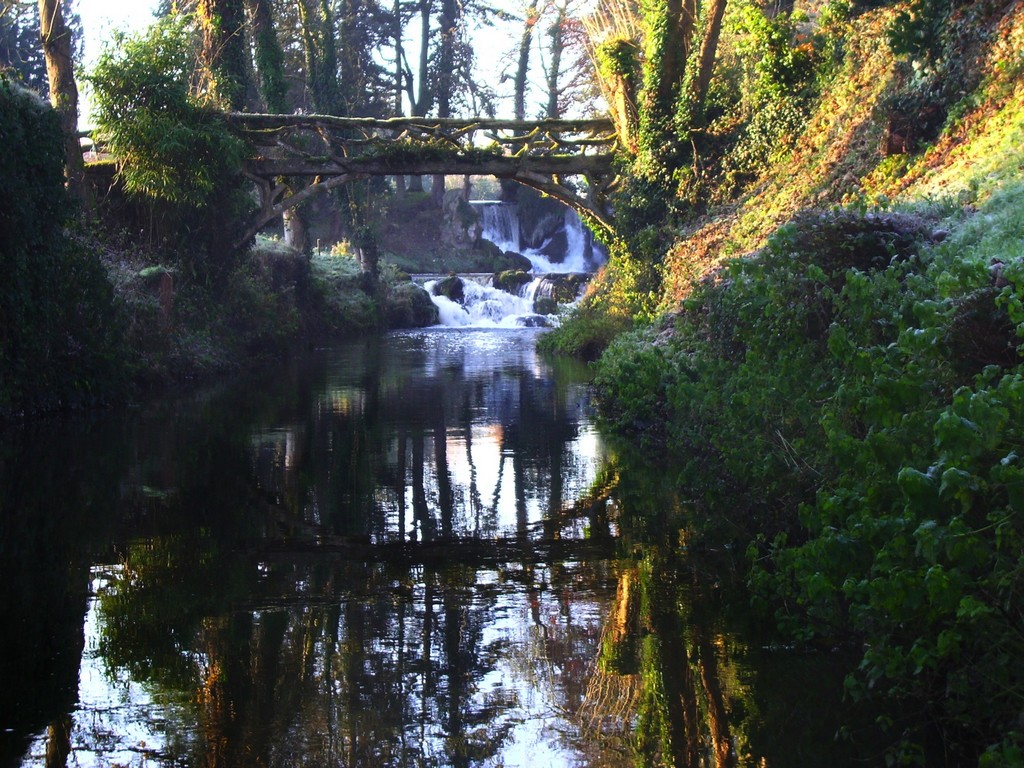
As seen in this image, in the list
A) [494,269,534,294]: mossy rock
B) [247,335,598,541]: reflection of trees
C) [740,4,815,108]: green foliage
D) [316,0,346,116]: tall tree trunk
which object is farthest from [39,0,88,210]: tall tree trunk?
[494,269,534,294]: mossy rock

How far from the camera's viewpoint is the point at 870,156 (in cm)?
1788

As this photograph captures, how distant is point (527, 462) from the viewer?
39.4ft

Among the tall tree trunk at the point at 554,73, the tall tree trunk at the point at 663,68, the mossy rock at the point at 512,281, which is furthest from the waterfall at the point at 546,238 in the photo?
the tall tree trunk at the point at 663,68

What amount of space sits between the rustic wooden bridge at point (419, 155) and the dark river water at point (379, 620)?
14.2m

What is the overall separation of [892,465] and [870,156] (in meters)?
13.9

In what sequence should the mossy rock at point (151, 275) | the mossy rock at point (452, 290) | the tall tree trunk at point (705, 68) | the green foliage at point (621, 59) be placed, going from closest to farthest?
the mossy rock at point (151, 275), the tall tree trunk at point (705, 68), the green foliage at point (621, 59), the mossy rock at point (452, 290)

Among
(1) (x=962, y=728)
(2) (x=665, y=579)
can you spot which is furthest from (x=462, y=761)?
(2) (x=665, y=579)

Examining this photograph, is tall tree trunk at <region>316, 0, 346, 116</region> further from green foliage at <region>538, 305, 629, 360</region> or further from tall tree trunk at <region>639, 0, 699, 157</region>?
tall tree trunk at <region>639, 0, 699, 157</region>

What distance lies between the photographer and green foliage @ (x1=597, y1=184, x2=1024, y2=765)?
4184 millimetres

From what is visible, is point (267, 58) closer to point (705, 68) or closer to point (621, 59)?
point (621, 59)

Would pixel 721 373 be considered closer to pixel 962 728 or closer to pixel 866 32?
pixel 962 728

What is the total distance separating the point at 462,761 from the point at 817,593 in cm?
165

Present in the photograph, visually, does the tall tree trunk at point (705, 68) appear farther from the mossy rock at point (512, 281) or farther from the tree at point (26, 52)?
the tree at point (26, 52)

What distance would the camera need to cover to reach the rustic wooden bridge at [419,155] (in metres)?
25.9
